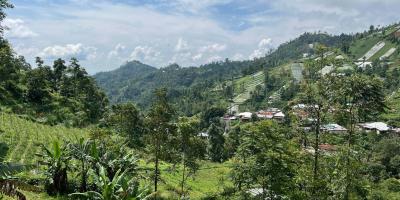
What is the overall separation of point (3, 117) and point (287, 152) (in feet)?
125

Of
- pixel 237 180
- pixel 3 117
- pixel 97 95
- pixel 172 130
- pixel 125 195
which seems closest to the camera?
pixel 125 195

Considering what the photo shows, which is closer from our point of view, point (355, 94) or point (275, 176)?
point (275, 176)

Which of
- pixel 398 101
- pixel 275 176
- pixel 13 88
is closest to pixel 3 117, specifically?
pixel 13 88

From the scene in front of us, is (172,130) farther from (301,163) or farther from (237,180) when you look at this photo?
(301,163)

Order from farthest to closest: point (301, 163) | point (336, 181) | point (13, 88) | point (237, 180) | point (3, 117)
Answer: point (13, 88)
point (3, 117)
point (237, 180)
point (301, 163)
point (336, 181)

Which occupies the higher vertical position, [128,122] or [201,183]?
[128,122]

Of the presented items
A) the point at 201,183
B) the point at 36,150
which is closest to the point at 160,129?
the point at 36,150

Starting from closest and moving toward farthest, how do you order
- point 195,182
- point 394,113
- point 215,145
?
point 195,182 < point 215,145 < point 394,113

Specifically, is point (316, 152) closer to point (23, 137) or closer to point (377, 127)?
point (23, 137)

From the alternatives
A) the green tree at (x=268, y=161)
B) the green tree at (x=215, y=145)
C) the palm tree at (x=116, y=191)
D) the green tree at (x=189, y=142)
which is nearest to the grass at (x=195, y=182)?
the green tree at (x=189, y=142)

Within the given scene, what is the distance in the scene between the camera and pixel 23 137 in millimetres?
39125

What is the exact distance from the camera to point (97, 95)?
282 ft

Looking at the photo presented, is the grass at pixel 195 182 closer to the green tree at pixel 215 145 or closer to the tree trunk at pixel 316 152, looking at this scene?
the green tree at pixel 215 145

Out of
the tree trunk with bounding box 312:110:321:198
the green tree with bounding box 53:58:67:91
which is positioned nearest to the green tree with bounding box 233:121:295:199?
the tree trunk with bounding box 312:110:321:198
